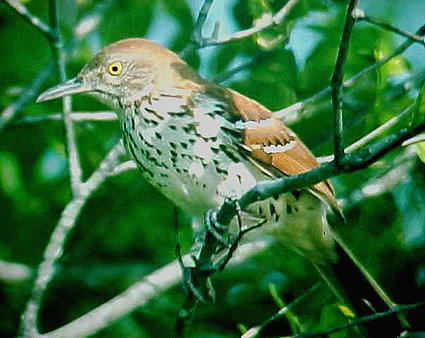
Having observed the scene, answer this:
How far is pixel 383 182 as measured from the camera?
15.6 ft

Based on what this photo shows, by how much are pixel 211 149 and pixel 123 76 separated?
654mm

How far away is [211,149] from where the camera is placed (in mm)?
4086

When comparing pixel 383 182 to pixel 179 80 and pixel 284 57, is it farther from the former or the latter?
pixel 179 80

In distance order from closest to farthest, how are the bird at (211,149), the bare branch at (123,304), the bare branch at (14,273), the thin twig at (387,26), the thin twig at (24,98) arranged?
the thin twig at (387,26), the bird at (211,149), the bare branch at (123,304), the thin twig at (24,98), the bare branch at (14,273)

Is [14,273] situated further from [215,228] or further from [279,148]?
[215,228]

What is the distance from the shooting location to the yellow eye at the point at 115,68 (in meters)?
4.50

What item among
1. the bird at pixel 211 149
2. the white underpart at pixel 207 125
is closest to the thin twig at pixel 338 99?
the bird at pixel 211 149

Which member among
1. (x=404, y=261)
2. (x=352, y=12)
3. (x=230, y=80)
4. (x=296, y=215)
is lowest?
(x=404, y=261)

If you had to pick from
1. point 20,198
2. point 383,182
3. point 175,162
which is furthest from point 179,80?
point 20,198

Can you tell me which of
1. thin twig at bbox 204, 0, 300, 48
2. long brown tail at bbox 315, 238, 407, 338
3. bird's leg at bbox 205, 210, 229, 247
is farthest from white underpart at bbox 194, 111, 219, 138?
long brown tail at bbox 315, 238, 407, 338

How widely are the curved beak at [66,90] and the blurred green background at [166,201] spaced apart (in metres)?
0.65

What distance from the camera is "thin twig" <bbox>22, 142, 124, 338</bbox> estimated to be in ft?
12.9

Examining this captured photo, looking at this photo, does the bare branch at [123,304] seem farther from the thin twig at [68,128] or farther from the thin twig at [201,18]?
the thin twig at [201,18]

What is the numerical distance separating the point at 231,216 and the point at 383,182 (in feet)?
4.47
